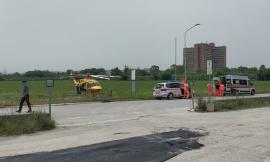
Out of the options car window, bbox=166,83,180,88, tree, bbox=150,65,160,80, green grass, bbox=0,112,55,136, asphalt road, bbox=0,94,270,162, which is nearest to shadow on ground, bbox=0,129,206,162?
asphalt road, bbox=0,94,270,162

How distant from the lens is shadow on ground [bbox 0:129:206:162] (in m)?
9.23

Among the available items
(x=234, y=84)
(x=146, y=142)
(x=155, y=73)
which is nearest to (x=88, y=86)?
(x=234, y=84)

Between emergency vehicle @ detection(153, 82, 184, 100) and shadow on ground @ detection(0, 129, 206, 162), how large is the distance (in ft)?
90.8

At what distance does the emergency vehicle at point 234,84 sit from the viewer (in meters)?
47.4

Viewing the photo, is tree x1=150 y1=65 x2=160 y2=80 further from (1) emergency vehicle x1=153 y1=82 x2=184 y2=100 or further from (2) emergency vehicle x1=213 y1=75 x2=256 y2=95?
(1) emergency vehicle x1=153 y1=82 x2=184 y2=100

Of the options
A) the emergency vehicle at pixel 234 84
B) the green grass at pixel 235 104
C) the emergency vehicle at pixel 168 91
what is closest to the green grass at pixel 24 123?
the green grass at pixel 235 104

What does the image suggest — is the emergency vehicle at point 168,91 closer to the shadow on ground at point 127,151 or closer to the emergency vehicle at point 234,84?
the emergency vehicle at point 234,84

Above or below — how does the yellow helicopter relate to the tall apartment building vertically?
below

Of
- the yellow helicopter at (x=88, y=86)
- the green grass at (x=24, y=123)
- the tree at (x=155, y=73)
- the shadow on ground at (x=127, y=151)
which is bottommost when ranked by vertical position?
the shadow on ground at (x=127, y=151)

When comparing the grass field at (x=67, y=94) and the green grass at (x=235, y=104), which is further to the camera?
the grass field at (x=67, y=94)

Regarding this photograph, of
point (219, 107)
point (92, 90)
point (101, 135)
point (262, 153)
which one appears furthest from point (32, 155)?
point (92, 90)

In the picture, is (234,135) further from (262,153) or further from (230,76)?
(230,76)

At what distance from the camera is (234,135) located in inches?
520

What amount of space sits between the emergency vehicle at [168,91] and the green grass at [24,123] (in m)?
25.1
